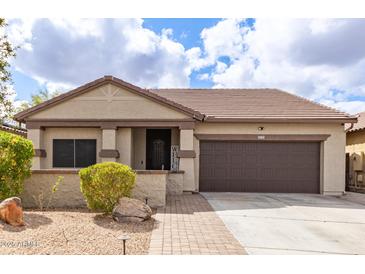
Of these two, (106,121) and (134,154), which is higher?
(106,121)

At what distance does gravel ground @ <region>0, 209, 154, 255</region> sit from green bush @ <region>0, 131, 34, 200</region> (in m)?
1.41

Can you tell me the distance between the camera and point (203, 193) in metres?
12.7

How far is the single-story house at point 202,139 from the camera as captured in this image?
12516 mm

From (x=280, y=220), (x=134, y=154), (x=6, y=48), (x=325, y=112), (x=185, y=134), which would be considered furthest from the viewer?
(x=134, y=154)

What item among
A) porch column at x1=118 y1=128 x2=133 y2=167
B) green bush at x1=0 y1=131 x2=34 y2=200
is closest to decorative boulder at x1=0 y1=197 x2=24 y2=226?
green bush at x1=0 y1=131 x2=34 y2=200

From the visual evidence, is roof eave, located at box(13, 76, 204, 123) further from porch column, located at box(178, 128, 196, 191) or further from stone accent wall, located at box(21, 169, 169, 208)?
stone accent wall, located at box(21, 169, 169, 208)

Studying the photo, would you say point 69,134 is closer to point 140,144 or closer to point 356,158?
point 140,144

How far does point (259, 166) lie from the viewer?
13.1 m

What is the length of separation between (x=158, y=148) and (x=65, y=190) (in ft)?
20.8

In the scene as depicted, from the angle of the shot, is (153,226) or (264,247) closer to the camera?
(264,247)

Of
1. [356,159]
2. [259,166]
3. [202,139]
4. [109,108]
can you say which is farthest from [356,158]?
[109,108]
